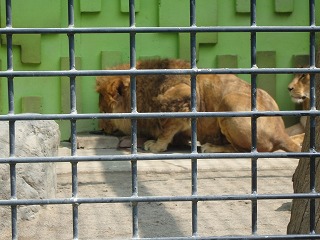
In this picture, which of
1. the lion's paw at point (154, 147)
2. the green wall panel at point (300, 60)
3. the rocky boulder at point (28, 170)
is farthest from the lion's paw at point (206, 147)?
the rocky boulder at point (28, 170)

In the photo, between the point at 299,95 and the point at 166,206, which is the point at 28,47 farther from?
the point at 166,206

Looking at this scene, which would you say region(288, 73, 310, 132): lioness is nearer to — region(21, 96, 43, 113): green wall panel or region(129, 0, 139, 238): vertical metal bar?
region(21, 96, 43, 113): green wall panel

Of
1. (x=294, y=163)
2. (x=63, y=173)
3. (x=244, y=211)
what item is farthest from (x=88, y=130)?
(x=244, y=211)

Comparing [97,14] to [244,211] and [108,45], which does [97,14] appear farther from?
[244,211]

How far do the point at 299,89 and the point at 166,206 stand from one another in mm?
3052

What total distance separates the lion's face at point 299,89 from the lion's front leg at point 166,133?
1.15 m

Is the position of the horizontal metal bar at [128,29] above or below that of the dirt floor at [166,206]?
above

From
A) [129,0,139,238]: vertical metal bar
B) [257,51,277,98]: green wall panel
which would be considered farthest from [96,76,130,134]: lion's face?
[129,0,139,238]: vertical metal bar

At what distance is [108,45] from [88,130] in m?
0.95

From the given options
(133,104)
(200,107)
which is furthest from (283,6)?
(133,104)

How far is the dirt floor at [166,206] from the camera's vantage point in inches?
198

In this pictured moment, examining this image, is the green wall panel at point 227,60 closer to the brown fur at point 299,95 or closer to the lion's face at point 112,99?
the brown fur at point 299,95

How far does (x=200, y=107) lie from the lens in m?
8.16

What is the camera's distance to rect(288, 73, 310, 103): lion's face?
27.1ft
